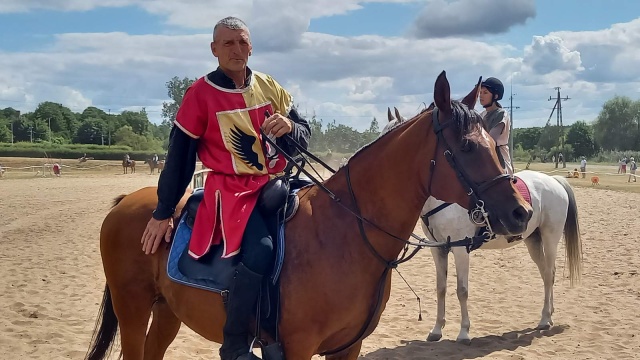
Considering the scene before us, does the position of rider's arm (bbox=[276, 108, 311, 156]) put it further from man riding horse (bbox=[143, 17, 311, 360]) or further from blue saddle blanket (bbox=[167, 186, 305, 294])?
blue saddle blanket (bbox=[167, 186, 305, 294])

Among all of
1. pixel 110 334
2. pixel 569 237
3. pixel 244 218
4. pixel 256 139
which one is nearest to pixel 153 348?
pixel 110 334

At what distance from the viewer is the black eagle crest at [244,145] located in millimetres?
3332

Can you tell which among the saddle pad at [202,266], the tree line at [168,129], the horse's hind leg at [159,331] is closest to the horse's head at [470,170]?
the saddle pad at [202,266]

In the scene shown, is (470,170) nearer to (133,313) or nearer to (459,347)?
(133,313)

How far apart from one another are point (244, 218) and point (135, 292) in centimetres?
125

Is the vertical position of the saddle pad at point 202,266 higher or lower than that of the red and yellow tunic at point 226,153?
lower

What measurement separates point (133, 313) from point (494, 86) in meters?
4.69

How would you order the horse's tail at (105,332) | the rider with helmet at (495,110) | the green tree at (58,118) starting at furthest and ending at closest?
1. the green tree at (58,118)
2. the rider with helmet at (495,110)
3. the horse's tail at (105,332)

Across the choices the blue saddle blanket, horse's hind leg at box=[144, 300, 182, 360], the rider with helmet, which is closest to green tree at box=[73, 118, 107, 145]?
the rider with helmet

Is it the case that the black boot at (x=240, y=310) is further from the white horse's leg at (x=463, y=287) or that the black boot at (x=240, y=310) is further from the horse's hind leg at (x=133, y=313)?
the white horse's leg at (x=463, y=287)

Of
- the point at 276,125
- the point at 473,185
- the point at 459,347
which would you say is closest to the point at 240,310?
the point at 276,125

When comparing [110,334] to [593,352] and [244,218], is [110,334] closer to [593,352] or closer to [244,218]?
[244,218]

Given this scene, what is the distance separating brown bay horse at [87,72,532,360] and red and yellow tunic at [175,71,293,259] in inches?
12.4

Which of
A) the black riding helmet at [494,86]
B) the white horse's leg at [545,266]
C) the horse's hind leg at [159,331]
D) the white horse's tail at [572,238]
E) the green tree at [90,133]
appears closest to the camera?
the horse's hind leg at [159,331]
